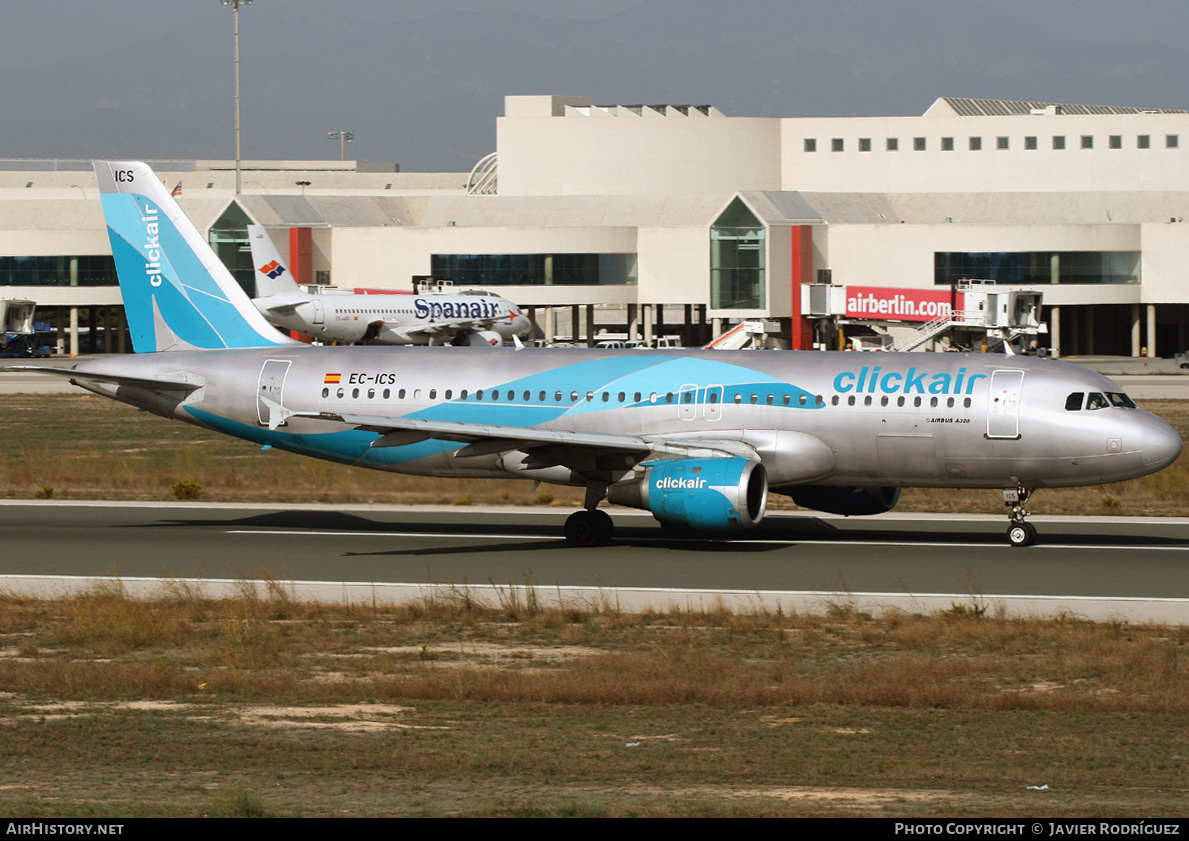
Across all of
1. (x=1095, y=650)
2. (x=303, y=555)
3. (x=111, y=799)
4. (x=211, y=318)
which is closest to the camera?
(x=111, y=799)

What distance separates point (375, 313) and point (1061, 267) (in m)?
54.3

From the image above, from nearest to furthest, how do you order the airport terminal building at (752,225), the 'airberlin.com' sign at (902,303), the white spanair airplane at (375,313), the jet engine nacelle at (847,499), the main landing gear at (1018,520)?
the main landing gear at (1018,520), the jet engine nacelle at (847,499), the white spanair airplane at (375,313), the 'airberlin.com' sign at (902,303), the airport terminal building at (752,225)

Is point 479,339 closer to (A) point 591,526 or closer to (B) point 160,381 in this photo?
(B) point 160,381

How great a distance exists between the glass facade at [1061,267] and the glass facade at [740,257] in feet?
54.3

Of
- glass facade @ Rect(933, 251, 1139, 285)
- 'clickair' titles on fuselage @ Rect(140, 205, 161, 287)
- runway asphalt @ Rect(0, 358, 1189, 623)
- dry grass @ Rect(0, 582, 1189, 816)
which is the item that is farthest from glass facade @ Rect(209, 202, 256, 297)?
dry grass @ Rect(0, 582, 1189, 816)

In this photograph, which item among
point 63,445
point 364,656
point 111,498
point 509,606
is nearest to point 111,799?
point 364,656

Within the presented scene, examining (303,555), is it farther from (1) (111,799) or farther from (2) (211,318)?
(1) (111,799)

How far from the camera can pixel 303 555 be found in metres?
30.3

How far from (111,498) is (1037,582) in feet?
80.9

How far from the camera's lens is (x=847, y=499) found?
32.6 m

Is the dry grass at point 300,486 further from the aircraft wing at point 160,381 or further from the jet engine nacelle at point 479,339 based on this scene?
the jet engine nacelle at point 479,339

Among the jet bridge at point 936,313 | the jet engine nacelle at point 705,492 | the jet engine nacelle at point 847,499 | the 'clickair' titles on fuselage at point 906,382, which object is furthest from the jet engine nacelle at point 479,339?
the jet engine nacelle at point 705,492

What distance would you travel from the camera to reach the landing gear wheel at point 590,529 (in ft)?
104

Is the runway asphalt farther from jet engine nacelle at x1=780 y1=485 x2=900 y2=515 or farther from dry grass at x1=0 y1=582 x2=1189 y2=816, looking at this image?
dry grass at x1=0 y1=582 x2=1189 y2=816
